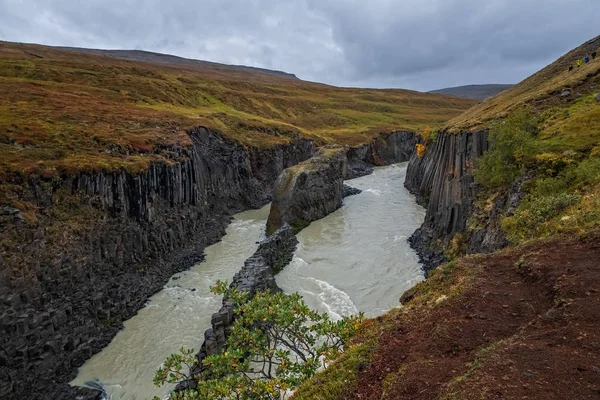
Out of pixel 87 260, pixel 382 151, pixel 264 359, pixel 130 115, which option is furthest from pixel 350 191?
pixel 264 359

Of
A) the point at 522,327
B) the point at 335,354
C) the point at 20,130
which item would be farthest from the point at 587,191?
the point at 20,130

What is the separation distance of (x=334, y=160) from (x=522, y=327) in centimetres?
4883

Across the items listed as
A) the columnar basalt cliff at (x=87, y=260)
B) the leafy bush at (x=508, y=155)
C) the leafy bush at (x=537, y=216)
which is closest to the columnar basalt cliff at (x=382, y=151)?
the columnar basalt cliff at (x=87, y=260)

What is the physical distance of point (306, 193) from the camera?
5003 centimetres

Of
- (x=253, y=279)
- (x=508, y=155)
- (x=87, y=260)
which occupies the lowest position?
(x=253, y=279)

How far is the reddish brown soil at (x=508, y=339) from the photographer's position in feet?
26.5

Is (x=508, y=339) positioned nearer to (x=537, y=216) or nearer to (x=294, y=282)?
(x=537, y=216)

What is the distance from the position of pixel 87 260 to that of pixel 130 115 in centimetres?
3339

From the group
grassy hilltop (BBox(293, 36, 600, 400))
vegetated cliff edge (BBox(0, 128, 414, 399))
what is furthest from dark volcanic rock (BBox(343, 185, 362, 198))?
grassy hilltop (BBox(293, 36, 600, 400))

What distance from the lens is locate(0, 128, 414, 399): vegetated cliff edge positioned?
2153cm

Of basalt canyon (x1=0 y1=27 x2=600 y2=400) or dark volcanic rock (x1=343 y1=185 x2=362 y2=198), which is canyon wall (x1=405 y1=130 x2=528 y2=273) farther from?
dark volcanic rock (x1=343 y1=185 x2=362 y2=198)

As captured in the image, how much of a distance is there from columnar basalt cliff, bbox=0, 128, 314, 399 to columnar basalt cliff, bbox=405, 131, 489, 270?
23079mm

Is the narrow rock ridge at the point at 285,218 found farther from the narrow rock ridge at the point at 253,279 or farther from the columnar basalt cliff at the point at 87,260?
the columnar basalt cliff at the point at 87,260

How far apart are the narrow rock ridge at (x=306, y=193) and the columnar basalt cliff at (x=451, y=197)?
587 inches
